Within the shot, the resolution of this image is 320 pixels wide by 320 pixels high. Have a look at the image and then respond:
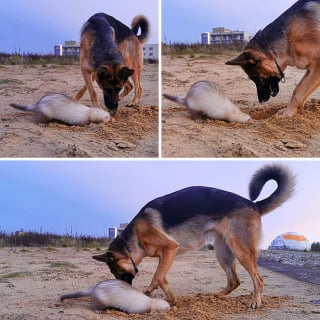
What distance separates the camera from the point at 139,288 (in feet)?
21.5

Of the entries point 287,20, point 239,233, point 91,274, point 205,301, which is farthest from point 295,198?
point 91,274

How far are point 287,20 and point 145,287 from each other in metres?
3.00

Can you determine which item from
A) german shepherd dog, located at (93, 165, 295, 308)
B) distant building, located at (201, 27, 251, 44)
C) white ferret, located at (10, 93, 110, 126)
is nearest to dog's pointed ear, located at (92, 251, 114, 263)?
german shepherd dog, located at (93, 165, 295, 308)

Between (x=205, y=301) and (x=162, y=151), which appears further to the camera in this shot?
(x=162, y=151)

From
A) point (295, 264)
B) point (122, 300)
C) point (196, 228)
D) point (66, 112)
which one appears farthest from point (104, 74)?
point (295, 264)

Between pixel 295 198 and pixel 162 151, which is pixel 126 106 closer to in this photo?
pixel 162 151

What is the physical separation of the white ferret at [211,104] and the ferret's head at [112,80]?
63 cm

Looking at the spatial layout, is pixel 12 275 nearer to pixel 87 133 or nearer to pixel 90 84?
pixel 87 133

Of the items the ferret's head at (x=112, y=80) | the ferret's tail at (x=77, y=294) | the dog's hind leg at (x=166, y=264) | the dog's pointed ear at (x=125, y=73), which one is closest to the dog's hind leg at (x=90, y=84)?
the ferret's head at (x=112, y=80)

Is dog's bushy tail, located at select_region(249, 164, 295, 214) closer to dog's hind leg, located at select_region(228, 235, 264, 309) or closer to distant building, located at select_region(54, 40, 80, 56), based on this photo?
dog's hind leg, located at select_region(228, 235, 264, 309)

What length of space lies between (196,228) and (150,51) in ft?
6.82

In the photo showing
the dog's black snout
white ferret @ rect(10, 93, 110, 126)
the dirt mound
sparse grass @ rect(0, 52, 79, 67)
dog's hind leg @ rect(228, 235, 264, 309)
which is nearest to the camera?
the dirt mound

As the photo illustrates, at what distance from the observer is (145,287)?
6.61 m

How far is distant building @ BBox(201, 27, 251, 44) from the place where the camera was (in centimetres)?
710
